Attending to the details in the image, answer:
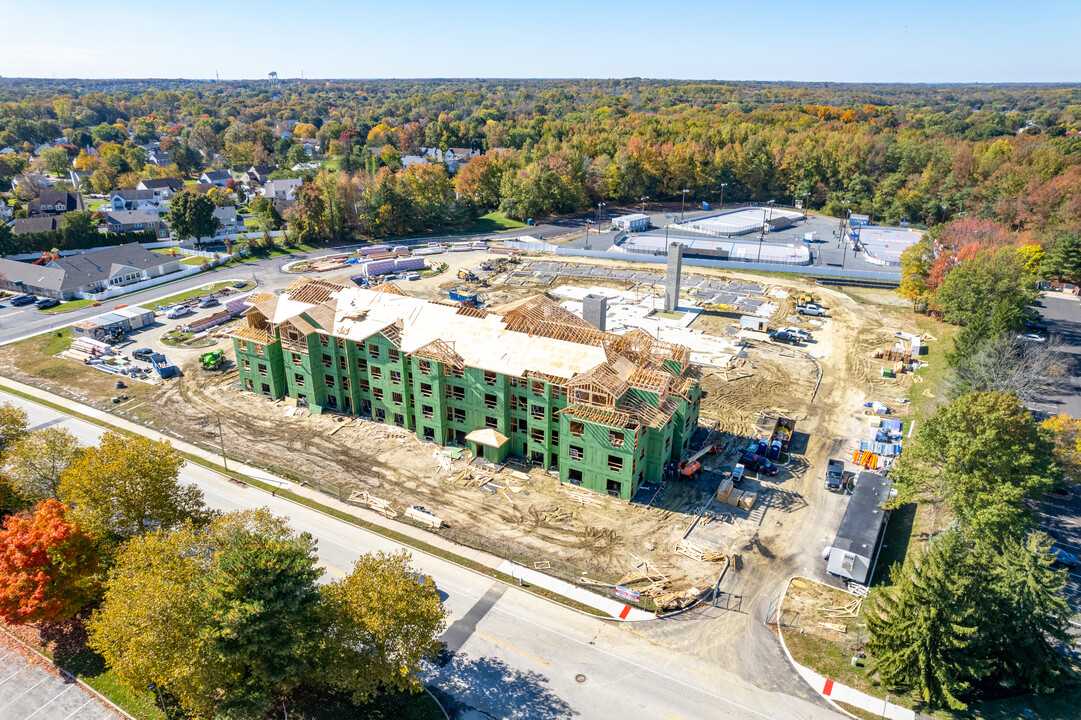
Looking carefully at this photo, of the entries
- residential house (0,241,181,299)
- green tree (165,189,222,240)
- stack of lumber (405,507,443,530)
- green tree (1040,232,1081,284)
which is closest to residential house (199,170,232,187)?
green tree (165,189,222,240)

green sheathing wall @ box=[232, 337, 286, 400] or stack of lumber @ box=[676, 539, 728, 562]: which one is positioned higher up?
green sheathing wall @ box=[232, 337, 286, 400]

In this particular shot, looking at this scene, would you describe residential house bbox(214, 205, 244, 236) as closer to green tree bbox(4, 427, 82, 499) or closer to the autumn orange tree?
green tree bbox(4, 427, 82, 499)

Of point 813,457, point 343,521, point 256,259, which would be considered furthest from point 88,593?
point 256,259

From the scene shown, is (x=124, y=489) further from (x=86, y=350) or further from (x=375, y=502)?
(x=86, y=350)

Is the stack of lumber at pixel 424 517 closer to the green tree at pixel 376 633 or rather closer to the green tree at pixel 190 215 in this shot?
the green tree at pixel 376 633

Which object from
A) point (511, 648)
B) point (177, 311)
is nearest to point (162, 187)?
point (177, 311)
